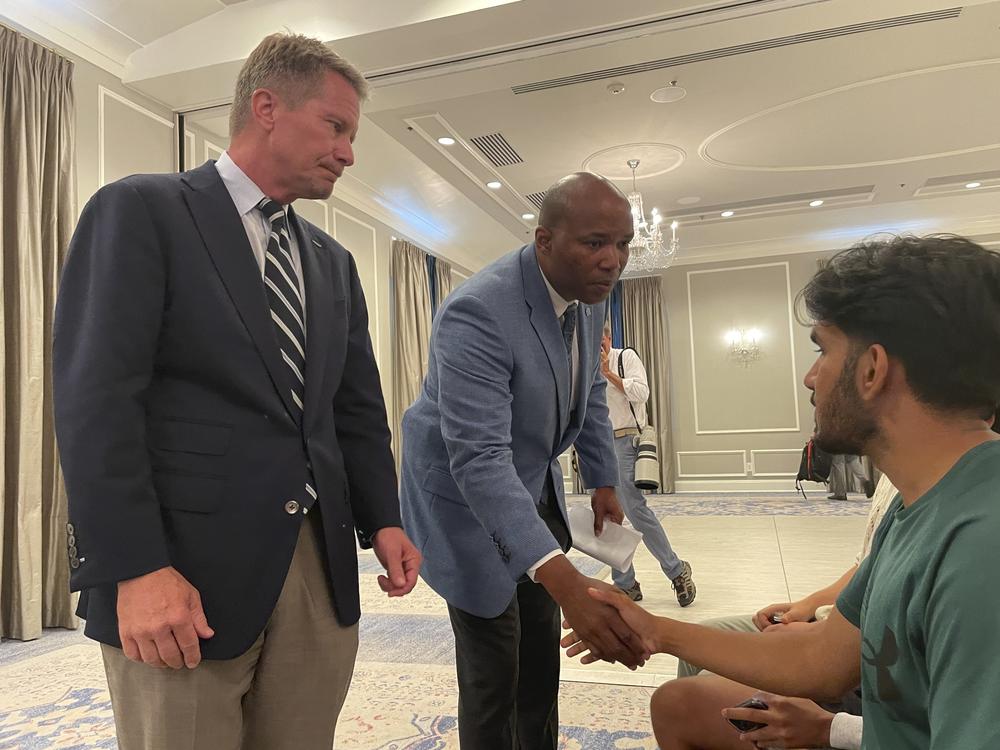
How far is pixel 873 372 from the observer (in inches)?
34.6

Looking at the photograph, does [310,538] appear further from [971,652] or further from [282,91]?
[971,652]

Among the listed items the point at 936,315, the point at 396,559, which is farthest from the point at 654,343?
the point at 936,315

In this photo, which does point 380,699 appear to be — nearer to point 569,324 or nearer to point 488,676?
point 488,676

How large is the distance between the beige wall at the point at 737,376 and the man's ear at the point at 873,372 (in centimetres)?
942

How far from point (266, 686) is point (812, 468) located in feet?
25.8

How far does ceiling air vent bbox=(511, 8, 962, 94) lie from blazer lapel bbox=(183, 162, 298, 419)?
405cm

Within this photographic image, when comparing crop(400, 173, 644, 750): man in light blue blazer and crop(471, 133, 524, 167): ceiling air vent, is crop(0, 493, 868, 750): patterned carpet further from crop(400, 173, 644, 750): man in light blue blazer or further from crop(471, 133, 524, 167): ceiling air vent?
crop(471, 133, 524, 167): ceiling air vent

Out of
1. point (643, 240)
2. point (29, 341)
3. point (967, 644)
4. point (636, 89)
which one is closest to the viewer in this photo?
point (967, 644)

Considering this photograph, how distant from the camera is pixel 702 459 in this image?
10.2m

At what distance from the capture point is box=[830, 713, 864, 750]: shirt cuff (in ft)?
3.95

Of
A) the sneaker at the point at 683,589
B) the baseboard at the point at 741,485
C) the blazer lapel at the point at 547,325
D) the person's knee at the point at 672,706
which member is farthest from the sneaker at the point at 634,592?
the baseboard at the point at 741,485

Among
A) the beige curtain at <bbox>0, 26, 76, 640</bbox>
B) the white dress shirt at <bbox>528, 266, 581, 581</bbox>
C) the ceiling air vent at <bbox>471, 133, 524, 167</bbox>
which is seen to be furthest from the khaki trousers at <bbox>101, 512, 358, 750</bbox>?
the ceiling air vent at <bbox>471, 133, 524, 167</bbox>

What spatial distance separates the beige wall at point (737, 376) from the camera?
989 centimetres

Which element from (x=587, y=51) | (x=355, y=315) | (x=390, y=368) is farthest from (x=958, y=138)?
(x=355, y=315)
